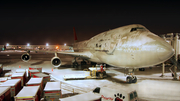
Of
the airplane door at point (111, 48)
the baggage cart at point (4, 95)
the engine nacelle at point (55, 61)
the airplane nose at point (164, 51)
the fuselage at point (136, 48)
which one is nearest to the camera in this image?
the baggage cart at point (4, 95)

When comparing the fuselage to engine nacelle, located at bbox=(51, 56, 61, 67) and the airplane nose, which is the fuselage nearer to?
the airplane nose

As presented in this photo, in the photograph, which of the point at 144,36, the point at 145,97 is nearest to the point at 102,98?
the point at 145,97

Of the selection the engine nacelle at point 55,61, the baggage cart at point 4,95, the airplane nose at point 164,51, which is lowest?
the baggage cart at point 4,95

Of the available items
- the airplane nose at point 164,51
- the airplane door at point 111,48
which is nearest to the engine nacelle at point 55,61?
the airplane door at point 111,48

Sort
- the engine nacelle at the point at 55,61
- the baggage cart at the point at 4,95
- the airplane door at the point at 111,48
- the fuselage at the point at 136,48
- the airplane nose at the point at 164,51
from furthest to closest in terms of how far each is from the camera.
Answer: the engine nacelle at the point at 55,61 < the airplane door at the point at 111,48 < the fuselage at the point at 136,48 < the airplane nose at the point at 164,51 < the baggage cart at the point at 4,95

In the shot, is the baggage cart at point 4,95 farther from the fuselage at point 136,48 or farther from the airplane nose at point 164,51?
the airplane nose at point 164,51

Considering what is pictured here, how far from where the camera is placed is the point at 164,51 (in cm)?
835

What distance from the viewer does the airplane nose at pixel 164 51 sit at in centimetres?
827

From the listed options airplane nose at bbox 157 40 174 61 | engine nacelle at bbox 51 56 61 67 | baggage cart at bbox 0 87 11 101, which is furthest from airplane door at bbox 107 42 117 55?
engine nacelle at bbox 51 56 61 67

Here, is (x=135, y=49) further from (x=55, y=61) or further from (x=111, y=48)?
(x=55, y=61)

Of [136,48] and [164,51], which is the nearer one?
[164,51]

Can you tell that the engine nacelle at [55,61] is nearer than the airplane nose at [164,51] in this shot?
No

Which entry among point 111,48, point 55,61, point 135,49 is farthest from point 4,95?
point 55,61

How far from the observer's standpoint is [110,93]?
690cm
